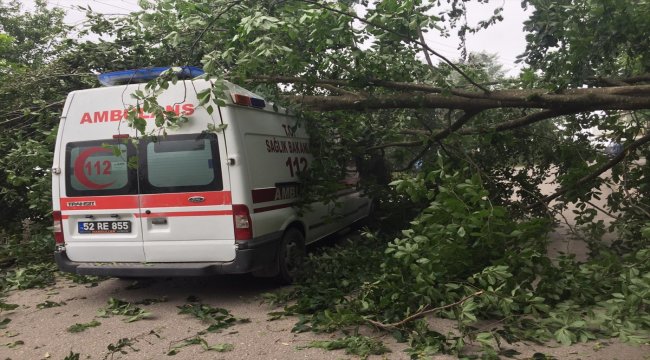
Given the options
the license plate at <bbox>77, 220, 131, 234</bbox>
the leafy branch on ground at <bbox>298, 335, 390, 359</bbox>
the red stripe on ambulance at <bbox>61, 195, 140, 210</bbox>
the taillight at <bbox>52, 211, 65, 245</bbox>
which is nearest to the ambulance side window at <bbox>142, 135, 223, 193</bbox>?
the red stripe on ambulance at <bbox>61, 195, 140, 210</bbox>

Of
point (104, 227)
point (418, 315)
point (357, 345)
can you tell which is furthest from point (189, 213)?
point (418, 315)

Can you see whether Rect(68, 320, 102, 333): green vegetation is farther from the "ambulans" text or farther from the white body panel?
the "ambulans" text

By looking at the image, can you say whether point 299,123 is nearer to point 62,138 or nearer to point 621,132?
point 62,138

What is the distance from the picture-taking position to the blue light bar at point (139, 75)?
479 cm

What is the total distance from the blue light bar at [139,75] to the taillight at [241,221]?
4.65 ft

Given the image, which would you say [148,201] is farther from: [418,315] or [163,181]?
[418,315]

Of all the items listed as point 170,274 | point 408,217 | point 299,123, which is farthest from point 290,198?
point 408,217

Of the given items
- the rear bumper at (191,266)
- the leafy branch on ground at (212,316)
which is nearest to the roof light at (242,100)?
the rear bumper at (191,266)

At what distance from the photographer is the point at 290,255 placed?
17.9ft

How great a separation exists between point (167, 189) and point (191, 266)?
2.64 feet

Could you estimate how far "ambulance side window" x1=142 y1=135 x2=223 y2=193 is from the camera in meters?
4.59

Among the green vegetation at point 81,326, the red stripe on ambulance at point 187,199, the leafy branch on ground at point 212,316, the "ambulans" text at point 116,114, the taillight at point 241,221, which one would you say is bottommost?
the leafy branch on ground at point 212,316

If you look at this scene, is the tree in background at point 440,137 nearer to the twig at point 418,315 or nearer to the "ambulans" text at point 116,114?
the twig at point 418,315

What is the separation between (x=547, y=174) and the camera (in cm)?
726
